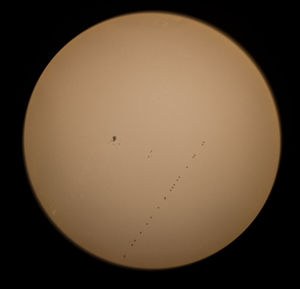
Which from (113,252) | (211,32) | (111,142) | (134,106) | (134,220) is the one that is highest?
(211,32)

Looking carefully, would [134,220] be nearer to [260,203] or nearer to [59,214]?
[59,214]

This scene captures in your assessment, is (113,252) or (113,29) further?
(113,252)

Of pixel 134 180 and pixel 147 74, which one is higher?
pixel 147 74

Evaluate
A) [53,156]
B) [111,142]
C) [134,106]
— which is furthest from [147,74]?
[53,156]

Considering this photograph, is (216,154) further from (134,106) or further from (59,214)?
(59,214)

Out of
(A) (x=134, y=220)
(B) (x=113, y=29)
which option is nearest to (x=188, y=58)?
(B) (x=113, y=29)

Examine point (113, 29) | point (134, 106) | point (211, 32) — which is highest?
point (211, 32)
